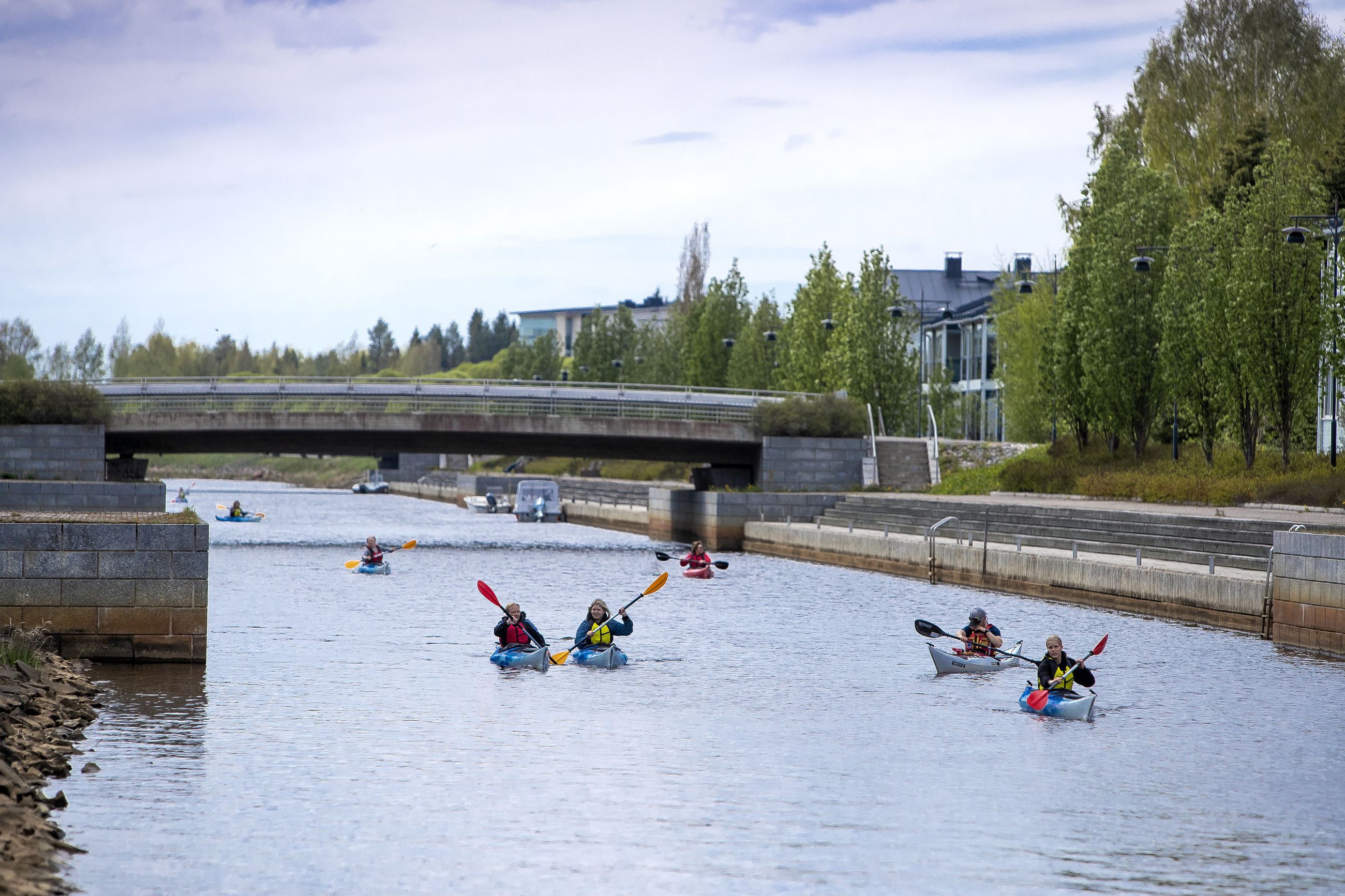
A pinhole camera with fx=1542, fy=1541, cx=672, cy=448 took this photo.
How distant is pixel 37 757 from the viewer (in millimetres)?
15539

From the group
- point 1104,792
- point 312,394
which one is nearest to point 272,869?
point 1104,792

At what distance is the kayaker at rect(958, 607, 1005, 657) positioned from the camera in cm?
2572

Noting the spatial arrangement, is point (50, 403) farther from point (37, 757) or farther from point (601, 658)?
point (37, 757)

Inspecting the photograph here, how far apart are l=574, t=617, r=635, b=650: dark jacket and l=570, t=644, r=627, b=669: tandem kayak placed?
16 centimetres

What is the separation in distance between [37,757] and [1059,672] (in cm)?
1327

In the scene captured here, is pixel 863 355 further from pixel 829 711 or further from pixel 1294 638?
pixel 829 711

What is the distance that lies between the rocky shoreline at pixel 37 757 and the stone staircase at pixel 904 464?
4680cm

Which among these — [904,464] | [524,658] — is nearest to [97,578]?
[524,658]

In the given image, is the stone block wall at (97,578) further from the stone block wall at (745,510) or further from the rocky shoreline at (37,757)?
the stone block wall at (745,510)

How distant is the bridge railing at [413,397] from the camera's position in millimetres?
59750

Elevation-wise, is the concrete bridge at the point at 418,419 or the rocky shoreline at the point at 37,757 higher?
the concrete bridge at the point at 418,419

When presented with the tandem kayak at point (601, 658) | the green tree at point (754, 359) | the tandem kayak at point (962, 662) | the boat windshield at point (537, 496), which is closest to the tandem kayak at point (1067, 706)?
the tandem kayak at point (962, 662)

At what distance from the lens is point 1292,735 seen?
759 inches

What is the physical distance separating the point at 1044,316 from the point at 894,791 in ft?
183
